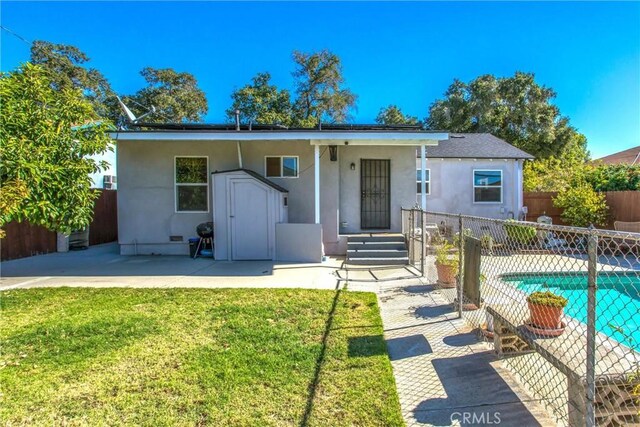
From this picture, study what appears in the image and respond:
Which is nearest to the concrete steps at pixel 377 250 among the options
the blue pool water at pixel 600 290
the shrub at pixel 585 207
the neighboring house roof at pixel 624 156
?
the blue pool water at pixel 600 290

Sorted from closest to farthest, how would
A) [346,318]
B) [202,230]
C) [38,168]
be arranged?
[346,318] → [38,168] → [202,230]

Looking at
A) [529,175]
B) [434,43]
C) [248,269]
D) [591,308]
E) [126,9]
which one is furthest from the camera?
[529,175]

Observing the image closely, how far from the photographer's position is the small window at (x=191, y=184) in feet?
32.6

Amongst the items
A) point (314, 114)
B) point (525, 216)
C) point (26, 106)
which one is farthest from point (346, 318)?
point (314, 114)

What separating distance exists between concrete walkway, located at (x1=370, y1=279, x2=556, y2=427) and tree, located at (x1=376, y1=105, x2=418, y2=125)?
88.7 feet

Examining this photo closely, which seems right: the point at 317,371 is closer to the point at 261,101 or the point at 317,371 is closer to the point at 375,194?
the point at 375,194

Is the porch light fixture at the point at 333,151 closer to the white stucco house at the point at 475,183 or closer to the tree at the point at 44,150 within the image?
the white stucco house at the point at 475,183

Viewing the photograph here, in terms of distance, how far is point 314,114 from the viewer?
24375 millimetres

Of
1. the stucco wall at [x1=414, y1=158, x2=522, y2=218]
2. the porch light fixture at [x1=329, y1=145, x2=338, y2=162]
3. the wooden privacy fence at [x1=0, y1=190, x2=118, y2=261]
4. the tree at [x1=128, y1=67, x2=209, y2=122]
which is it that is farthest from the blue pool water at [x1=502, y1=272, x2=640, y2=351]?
the tree at [x1=128, y1=67, x2=209, y2=122]

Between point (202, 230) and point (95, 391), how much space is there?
6.66 meters

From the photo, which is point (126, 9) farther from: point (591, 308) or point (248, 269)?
point (591, 308)

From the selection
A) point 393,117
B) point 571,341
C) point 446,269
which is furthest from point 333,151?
point 393,117

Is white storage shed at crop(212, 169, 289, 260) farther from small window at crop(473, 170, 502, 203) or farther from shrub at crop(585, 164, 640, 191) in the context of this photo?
shrub at crop(585, 164, 640, 191)

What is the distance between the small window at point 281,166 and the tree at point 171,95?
20296mm
